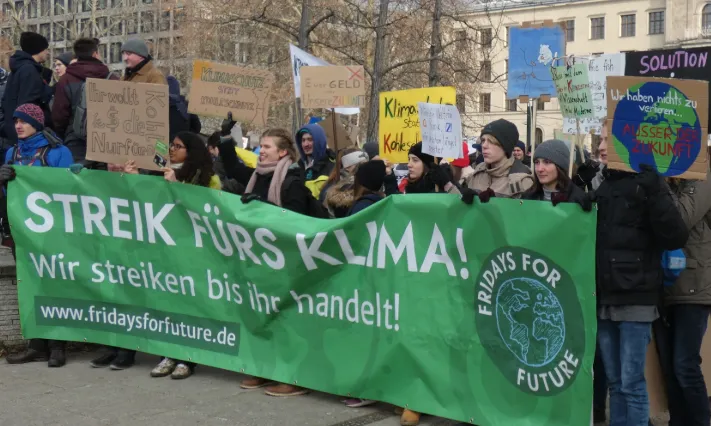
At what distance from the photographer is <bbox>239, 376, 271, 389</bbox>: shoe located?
255 inches

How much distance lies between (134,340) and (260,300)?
1.18 meters

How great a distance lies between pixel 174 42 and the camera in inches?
1826

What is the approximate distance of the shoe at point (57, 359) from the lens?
718 cm

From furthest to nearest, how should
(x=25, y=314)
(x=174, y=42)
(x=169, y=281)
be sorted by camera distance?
(x=174, y=42) < (x=25, y=314) < (x=169, y=281)

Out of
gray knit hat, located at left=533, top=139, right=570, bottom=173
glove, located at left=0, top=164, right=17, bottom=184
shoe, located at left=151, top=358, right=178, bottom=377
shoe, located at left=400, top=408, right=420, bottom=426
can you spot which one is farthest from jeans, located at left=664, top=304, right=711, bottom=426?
glove, located at left=0, top=164, right=17, bottom=184

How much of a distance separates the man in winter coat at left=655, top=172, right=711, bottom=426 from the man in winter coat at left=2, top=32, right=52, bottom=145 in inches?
207

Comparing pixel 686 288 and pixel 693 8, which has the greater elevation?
pixel 693 8

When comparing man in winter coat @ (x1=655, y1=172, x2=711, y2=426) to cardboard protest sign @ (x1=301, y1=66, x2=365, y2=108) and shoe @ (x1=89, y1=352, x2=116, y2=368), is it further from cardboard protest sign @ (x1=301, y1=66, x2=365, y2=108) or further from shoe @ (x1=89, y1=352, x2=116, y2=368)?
shoe @ (x1=89, y1=352, x2=116, y2=368)

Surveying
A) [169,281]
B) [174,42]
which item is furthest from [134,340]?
[174,42]

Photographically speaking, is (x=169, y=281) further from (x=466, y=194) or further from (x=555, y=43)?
(x=555, y=43)

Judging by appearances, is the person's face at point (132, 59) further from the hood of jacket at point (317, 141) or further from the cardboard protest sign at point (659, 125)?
the cardboard protest sign at point (659, 125)

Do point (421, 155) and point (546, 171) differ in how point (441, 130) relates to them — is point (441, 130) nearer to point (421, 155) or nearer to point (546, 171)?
point (421, 155)

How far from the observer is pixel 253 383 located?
649cm

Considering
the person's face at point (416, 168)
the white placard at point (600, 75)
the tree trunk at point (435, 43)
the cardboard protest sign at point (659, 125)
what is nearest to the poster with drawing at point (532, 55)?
the white placard at point (600, 75)
